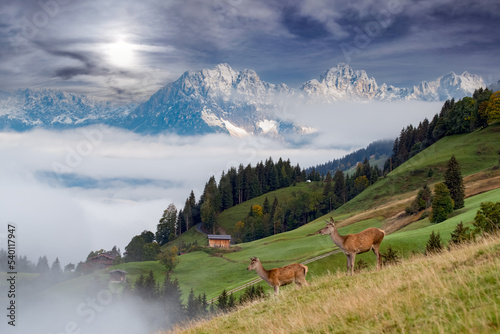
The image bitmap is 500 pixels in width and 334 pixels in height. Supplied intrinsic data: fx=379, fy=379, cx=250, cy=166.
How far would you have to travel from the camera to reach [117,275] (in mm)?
107312

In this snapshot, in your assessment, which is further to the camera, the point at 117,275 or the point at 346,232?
the point at 117,275

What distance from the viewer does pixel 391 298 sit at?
1109cm

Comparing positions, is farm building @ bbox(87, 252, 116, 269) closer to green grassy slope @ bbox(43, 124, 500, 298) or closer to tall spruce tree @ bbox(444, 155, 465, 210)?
green grassy slope @ bbox(43, 124, 500, 298)

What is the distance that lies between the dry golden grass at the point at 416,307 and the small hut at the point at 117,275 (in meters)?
99.4

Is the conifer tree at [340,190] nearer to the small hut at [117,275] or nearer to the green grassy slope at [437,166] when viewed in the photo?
the green grassy slope at [437,166]

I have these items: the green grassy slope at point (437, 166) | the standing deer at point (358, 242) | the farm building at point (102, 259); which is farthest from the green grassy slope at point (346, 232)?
the farm building at point (102, 259)

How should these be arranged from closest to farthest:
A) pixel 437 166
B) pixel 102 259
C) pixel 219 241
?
1. pixel 437 166
2. pixel 219 241
3. pixel 102 259

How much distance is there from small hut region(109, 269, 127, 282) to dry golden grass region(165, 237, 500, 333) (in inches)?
3913

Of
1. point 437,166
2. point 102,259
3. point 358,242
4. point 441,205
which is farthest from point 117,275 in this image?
point 437,166

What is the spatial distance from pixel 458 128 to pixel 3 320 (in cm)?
17510

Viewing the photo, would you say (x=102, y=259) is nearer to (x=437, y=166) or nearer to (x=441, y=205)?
(x=437, y=166)

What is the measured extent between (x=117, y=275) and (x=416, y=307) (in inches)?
4301

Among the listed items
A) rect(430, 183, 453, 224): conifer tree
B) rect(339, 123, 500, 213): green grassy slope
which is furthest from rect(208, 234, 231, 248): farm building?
rect(430, 183, 453, 224): conifer tree

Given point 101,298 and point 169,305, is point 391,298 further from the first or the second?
point 101,298
